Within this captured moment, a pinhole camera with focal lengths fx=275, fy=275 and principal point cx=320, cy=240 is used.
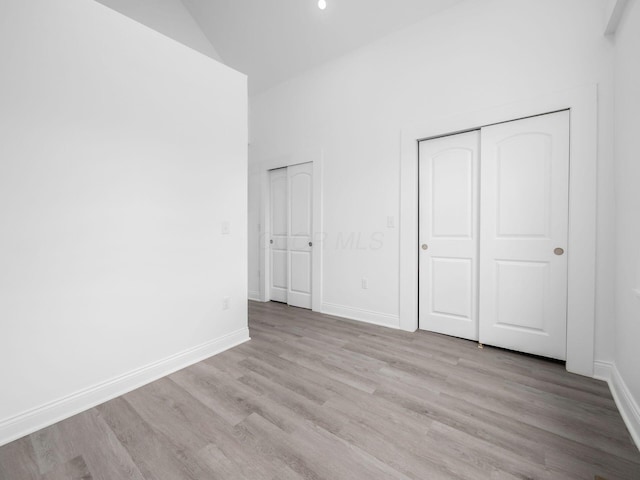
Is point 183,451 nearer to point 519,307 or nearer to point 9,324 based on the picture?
point 9,324

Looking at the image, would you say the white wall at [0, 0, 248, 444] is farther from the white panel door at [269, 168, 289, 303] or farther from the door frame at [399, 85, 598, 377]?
the door frame at [399, 85, 598, 377]

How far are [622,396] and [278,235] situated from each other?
11.8ft

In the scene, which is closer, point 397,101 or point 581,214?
point 581,214

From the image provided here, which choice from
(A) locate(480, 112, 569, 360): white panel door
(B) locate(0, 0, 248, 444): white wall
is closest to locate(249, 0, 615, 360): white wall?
(A) locate(480, 112, 569, 360): white panel door

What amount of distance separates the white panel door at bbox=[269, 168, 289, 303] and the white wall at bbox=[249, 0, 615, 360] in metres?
0.27

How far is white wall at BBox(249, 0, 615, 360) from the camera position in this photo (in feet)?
6.50

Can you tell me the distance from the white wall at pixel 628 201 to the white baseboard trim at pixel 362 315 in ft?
5.43

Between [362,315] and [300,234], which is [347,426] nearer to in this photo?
[362,315]

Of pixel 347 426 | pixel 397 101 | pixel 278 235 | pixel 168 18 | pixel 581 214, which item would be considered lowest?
pixel 347 426

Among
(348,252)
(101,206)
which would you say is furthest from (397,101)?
(101,206)

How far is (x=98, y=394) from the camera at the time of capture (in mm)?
1722

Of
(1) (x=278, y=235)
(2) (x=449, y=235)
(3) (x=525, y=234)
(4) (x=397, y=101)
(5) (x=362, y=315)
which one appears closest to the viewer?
(3) (x=525, y=234)

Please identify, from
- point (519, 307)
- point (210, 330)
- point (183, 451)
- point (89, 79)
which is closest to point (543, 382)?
point (519, 307)

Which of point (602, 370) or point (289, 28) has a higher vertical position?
point (289, 28)
